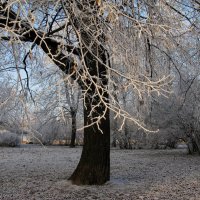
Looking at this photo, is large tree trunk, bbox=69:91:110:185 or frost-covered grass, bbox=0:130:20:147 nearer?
large tree trunk, bbox=69:91:110:185

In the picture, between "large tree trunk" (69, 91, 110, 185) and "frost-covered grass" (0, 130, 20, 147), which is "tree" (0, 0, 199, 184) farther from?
"frost-covered grass" (0, 130, 20, 147)

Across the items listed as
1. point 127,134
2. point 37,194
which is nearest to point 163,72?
point 37,194

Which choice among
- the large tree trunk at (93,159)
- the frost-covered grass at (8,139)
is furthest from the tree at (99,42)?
the frost-covered grass at (8,139)

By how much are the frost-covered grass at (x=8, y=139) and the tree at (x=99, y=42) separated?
1890 cm

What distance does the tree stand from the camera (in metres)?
4.38

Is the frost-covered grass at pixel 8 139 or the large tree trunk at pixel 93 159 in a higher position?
the frost-covered grass at pixel 8 139

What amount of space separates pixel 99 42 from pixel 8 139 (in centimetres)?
2243

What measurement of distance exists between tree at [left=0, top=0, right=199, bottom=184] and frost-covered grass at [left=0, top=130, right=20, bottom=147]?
62.0 ft

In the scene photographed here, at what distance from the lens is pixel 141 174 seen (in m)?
10.1

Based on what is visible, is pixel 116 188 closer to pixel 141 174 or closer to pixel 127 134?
pixel 141 174

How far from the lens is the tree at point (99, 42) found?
14.4 feet

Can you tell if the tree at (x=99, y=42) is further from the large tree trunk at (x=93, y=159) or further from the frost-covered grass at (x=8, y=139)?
the frost-covered grass at (x=8, y=139)

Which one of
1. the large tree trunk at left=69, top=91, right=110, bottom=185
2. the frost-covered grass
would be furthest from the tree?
the frost-covered grass

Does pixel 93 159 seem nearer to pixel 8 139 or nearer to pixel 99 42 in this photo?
pixel 99 42
